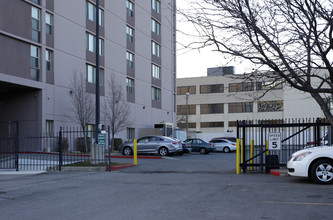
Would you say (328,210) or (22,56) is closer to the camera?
(328,210)

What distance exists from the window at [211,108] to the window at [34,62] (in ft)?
150

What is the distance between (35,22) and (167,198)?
837 inches

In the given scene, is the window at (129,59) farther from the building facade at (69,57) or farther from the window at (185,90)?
the window at (185,90)

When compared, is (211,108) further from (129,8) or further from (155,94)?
(129,8)

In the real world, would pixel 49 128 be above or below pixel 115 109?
below

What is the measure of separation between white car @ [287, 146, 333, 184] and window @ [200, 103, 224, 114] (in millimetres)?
58249

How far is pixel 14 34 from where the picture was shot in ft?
83.9

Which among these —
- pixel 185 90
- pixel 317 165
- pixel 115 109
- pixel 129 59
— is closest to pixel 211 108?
pixel 185 90

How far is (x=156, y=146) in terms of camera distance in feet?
88.9

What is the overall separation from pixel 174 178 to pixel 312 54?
18.8 feet

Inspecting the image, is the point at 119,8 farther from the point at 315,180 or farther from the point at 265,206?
the point at 265,206

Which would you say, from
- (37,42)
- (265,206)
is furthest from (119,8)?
(265,206)

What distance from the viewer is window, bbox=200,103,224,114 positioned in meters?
70.1

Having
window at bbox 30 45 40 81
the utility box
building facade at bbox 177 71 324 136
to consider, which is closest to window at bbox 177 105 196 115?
building facade at bbox 177 71 324 136
